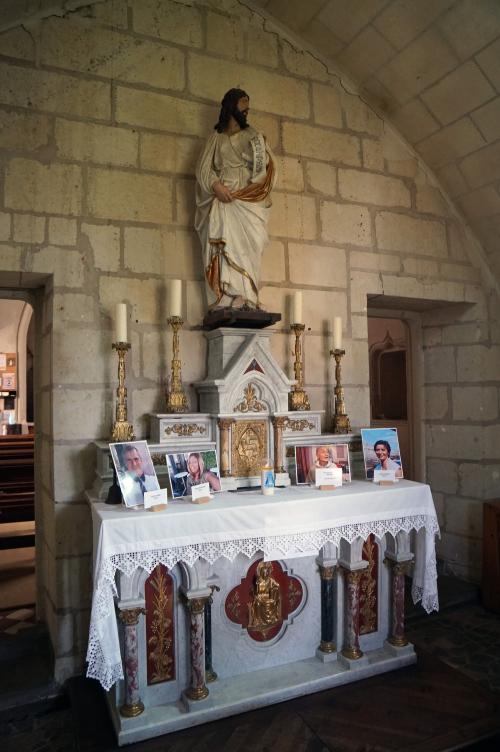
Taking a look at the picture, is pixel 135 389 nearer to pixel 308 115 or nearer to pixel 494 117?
pixel 308 115

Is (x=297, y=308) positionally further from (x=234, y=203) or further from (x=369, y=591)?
(x=369, y=591)

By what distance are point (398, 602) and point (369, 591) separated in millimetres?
176

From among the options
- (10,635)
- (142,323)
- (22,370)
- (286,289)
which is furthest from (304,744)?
(22,370)

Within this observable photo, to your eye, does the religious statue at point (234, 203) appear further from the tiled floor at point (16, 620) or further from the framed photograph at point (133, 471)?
the tiled floor at point (16, 620)

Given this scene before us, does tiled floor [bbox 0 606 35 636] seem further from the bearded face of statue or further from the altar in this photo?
the bearded face of statue

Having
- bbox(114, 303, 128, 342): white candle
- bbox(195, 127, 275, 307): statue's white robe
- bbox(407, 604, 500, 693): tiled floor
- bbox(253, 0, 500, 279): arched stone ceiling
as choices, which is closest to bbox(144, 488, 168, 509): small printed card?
bbox(114, 303, 128, 342): white candle

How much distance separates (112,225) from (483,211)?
2.90 meters

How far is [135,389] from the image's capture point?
3.18m

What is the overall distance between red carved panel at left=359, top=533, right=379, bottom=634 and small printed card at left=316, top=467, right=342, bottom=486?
410 millimetres

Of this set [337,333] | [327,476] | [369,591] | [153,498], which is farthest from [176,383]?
[369,591]

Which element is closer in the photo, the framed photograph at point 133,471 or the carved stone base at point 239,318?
the framed photograph at point 133,471

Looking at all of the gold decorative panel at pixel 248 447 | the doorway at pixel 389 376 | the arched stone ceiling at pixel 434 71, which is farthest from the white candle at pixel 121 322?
the doorway at pixel 389 376

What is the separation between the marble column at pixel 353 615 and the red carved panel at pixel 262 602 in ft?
0.96

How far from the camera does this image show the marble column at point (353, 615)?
9.48 ft
